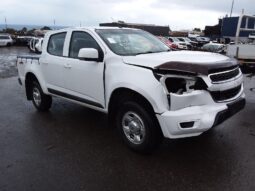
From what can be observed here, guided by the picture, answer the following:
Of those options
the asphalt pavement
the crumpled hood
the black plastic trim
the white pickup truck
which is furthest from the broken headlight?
the asphalt pavement

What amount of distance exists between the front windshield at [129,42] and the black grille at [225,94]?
57.0 inches

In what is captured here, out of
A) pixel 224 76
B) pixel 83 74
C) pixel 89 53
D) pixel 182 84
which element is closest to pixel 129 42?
pixel 89 53

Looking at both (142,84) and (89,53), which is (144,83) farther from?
(89,53)

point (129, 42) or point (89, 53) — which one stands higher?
point (129, 42)

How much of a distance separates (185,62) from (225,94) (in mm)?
808

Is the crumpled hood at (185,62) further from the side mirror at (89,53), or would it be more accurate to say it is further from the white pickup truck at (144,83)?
the side mirror at (89,53)

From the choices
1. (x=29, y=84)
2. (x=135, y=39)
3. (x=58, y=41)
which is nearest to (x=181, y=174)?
(x=135, y=39)

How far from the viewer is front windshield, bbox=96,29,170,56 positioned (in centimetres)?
482

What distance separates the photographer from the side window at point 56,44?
581 cm

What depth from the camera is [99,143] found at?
193 inches

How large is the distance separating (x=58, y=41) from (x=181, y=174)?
3.56 metres

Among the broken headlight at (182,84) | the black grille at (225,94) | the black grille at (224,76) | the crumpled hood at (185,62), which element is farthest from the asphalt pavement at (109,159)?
the crumpled hood at (185,62)

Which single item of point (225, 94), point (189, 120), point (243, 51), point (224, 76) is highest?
point (224, 76)

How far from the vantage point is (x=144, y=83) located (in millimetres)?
3996
